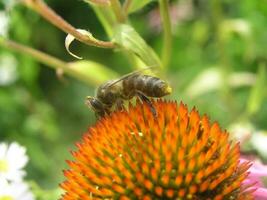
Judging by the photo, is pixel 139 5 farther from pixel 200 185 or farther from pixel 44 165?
pixel 44 165

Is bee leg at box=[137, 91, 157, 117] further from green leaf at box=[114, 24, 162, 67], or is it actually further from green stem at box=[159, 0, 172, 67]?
green stem at box=[159, 0, 172, 67]

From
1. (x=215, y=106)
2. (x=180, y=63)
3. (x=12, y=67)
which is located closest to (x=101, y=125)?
(x=215, y=106)

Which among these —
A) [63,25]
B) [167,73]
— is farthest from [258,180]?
[167,73]

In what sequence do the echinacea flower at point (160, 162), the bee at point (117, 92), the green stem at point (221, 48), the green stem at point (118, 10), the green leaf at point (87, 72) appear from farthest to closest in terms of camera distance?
1. the green stem at point (221, 48)
2. the green leaf at point (87, 72)
3. the green stem at point (118, 10)
4. the bee at point (117, 92)
5. the echinacea flower at point (160, 162)

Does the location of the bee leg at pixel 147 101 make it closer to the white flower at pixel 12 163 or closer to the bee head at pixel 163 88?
the bee head at pixel 163 88

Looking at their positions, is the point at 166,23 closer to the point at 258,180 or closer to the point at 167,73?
the point at 258,180

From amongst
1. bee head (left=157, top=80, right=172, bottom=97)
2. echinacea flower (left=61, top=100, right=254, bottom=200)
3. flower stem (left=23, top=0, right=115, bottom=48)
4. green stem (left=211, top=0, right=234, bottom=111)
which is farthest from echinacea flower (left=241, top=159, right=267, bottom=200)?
green stem (left=211, top=0, right=234, bottom=111)

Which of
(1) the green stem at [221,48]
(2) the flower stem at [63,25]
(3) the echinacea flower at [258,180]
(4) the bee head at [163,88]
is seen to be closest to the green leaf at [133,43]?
(2) the flower stem at [63,25]

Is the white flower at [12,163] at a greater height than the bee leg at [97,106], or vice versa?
the white flower at [12,163]
